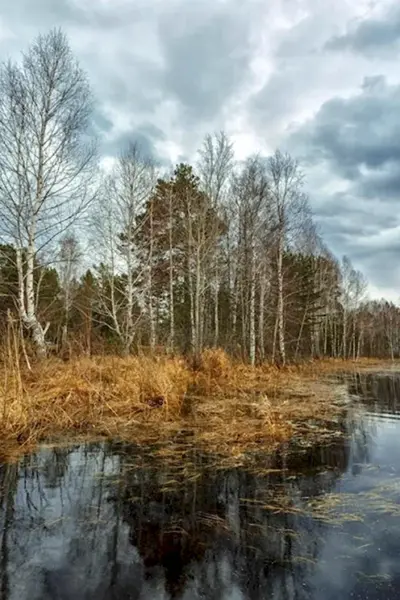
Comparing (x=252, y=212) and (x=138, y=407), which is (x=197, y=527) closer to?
(x=138, y=407)

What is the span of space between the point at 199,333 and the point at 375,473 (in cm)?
1400

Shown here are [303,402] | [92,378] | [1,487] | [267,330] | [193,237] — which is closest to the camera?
[1,487]

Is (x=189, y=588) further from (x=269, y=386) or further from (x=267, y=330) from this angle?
(x=267, y=330)

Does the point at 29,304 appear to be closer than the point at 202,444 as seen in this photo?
No

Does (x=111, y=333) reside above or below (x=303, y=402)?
above

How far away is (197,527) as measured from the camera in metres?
3.72

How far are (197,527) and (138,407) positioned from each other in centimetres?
531

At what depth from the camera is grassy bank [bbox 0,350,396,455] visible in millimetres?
6906

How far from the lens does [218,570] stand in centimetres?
302

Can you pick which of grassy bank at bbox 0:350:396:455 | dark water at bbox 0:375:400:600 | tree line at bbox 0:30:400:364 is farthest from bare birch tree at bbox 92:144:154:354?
dark water at bbox 0:375:400:600

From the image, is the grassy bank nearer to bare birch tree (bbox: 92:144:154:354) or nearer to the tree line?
the tree line

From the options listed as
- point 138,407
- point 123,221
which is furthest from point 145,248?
point 138,407

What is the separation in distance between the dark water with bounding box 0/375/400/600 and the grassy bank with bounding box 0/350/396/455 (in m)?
0.94

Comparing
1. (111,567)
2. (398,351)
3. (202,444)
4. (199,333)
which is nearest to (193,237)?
(199,333)
